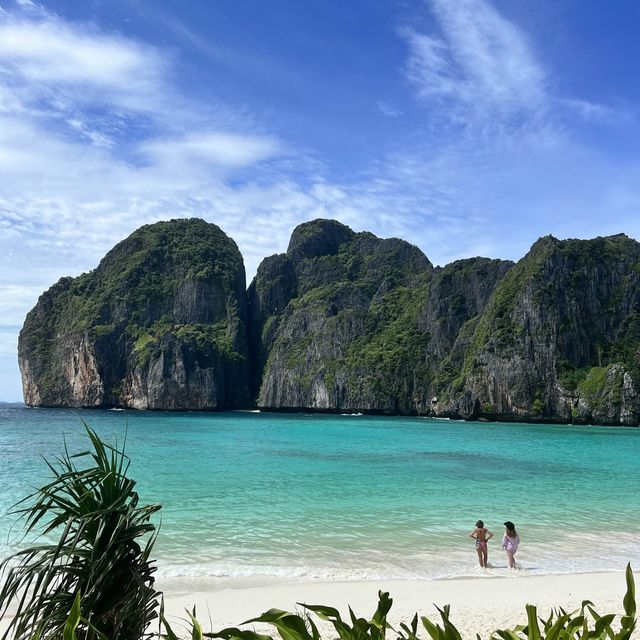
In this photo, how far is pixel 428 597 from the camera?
8.04m

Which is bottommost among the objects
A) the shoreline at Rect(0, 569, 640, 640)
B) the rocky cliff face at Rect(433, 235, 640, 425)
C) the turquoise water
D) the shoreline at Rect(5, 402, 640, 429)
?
the shoreline at Rect(5, 402, 640, 429)

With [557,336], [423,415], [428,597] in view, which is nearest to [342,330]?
[423,415]

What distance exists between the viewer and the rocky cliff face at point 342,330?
83562 mm

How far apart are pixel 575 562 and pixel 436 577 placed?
294 cm

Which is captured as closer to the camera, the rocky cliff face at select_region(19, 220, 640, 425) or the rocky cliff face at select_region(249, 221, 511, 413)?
the rocky cliff face at select_region(19, 220, 640, 425)

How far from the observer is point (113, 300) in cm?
12625

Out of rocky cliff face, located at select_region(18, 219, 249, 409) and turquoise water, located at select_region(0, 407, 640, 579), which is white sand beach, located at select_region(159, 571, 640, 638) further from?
rocky cliff face, located at select_region(18, 219, 249, 409)

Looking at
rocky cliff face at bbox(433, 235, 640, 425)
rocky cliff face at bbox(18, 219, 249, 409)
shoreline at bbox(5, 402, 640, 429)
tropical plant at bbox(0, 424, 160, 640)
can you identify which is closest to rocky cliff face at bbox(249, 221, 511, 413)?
shoreline at bbox(5, 402, 640, 429)

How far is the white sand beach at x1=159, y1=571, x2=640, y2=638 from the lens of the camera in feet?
23.5

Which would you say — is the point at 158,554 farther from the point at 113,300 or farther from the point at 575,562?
the point at 113,300

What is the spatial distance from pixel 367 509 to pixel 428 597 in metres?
6.77

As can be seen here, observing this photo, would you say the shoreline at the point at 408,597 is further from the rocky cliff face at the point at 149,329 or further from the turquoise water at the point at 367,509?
the rocky cliff face at the point at 149,329

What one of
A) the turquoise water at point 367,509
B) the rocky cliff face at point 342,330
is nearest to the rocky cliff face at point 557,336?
the rocky cliff face at point 342,330

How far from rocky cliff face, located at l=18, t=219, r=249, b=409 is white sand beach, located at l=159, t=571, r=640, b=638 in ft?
352
